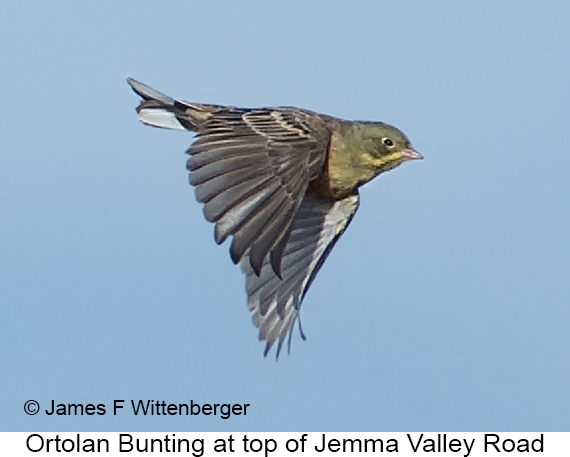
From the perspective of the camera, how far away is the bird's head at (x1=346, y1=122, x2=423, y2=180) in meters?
14.2

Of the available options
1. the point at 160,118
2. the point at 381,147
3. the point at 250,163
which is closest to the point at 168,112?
the point at 160,118

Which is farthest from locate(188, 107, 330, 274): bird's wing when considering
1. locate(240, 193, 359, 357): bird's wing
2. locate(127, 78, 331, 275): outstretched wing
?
locate(240, 193, 359, 357): bird's wing

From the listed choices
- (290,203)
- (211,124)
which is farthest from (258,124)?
(290,203)

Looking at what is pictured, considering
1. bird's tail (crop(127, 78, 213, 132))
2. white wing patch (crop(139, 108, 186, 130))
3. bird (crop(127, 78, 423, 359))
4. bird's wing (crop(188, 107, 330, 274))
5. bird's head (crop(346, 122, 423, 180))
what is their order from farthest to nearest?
1. bird's head (crop(346, 122, 423, 180))
2. white wing patch (crop(139, 108, 186, 130))
3. bird's tail (crop(127, 78, 213, 132))
4. bird (crop(127, 78, 423, 359))
5. bird's wing (crop(188, 107, 330, 274))

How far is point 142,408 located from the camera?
1355 centimetres

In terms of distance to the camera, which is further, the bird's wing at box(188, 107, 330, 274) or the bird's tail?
the bird's tail

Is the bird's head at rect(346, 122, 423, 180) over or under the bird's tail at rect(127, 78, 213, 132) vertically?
under

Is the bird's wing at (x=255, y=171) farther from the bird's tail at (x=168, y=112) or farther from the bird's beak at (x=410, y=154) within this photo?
the bird's beak at (x=410, y=154)

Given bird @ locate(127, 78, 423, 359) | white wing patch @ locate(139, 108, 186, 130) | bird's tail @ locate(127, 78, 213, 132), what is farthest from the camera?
white wing patch @ locate(139, 108, 186, 130)

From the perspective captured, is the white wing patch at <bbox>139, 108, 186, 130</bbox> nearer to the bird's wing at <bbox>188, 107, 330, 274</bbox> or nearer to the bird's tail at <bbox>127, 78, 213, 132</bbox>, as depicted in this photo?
the bird's tail at <bbox>127, 78, 213, 132</bbox>

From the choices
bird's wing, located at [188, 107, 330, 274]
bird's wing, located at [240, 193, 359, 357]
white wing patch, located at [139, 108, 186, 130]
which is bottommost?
bird's wing, located at [240, 193, 359, 357]

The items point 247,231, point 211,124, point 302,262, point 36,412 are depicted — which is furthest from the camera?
point 302,262
